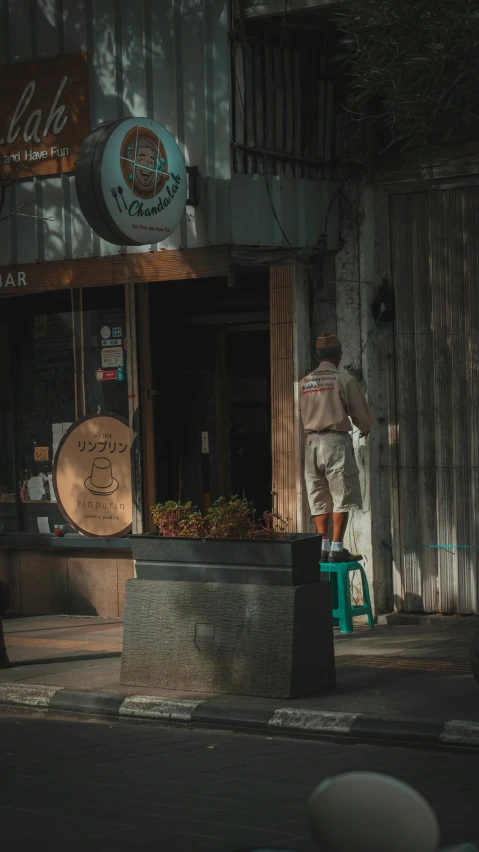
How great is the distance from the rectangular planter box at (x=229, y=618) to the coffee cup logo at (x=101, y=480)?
12.0 feet

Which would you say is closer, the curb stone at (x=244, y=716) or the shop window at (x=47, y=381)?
the curb stone at (x=244, y=716)

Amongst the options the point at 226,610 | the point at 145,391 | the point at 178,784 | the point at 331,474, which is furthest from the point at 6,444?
the point at 178,784

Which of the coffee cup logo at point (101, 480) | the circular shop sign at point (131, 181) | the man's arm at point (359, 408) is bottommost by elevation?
the coffee cup logo at point (101, 480)

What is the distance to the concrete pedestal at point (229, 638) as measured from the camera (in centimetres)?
791

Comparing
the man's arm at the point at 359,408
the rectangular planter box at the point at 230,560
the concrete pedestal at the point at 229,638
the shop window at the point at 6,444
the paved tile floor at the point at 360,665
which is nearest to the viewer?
the paved tile floor at the point at 360,665

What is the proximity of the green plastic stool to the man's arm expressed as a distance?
1154 millimetres

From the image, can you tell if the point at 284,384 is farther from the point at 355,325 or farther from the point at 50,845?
the point at 50,845

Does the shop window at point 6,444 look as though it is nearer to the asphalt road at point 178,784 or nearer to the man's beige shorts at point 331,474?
the man's beige shorts at point 331,474

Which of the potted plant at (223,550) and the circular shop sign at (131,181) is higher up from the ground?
the circular shop sign at (131,181)

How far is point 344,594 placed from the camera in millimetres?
10242

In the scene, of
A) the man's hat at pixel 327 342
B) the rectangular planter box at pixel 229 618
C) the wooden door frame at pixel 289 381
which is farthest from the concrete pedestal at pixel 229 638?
the man's hat at pixel 327 342

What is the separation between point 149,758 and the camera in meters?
6.64

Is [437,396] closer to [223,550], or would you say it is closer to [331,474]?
[331,474]

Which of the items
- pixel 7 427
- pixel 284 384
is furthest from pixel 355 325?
pixel 7 427
